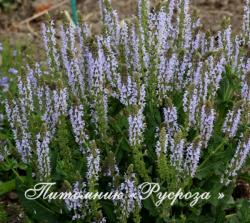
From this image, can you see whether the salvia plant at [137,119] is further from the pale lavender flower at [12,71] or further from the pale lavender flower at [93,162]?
the pale lavender flower at [12,71]

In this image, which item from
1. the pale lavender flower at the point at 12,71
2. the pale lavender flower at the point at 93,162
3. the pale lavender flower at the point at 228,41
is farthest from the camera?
the pale lavender flower at the point at 12,71

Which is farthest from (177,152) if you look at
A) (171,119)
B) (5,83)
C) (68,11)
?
(68,11)

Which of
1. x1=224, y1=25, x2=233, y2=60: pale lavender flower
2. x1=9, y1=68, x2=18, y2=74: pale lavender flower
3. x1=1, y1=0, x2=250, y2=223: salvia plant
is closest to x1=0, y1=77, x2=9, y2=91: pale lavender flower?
x1=9, y1=68, x2=18, y2=74: pale lavender flower

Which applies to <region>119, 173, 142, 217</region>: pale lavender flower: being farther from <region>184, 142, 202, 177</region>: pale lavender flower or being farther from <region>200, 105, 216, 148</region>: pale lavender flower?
<region>200, 105, 216, 148</region>: pale lavender flower

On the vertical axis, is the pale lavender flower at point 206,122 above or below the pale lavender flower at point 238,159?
above

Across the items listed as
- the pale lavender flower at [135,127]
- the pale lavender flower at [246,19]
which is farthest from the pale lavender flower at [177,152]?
the pale lavender flower at [246,19]

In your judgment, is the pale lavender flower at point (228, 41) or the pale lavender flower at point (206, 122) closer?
the pale lavender flower at point (206, 122)

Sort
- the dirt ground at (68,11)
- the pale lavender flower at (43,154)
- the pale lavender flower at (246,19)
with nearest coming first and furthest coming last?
1. the pale lavender flower at (43,154)
2. the pale lavender flower at (246,19)
3. the dirt ground at (68,11)

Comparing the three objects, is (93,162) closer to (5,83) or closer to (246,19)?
(246,19)
